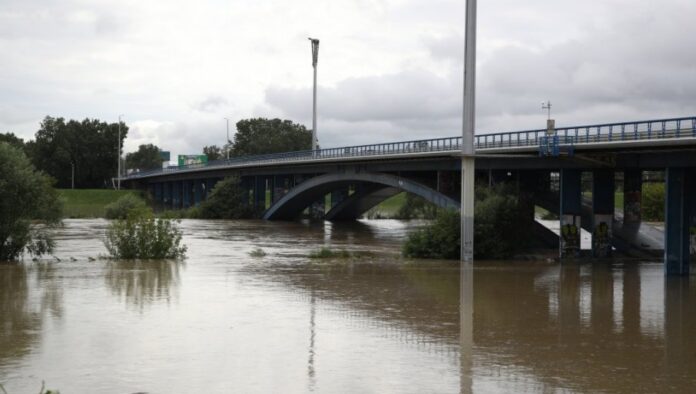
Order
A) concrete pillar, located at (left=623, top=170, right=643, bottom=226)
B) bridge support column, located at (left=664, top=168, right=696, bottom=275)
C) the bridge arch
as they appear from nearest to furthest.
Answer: bridge support column, located at (left=664, top=168, right=696, bottom=275), concrete pillar, located at (left=623, top=170, right=643, bottom=226), the bridge arch

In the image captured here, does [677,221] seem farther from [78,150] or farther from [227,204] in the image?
[78,150]

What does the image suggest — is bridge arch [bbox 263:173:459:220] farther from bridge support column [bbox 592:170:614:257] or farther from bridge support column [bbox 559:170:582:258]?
bridge support column [bbox 592:170:614:257]

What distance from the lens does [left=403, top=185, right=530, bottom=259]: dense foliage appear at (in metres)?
40.6

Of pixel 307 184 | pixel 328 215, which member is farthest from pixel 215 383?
pixel 328 215

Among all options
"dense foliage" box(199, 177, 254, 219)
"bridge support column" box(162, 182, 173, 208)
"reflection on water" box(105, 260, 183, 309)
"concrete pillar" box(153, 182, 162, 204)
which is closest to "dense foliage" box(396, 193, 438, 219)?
"dense foliage" box(199, 177, 254, 219)

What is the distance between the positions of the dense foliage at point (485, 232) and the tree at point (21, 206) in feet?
56.6

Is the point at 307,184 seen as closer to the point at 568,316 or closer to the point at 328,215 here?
the point at 328,215

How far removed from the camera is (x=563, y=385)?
14023 millimetres

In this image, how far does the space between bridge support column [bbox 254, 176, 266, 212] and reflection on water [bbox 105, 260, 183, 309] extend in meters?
56.3

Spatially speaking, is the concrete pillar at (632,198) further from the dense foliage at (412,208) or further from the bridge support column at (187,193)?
the bridge support column at (187,193)

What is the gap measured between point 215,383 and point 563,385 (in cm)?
581

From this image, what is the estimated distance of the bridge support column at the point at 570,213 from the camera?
4159 centimetres

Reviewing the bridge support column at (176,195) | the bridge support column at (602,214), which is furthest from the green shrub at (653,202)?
the bridge support column at (176,195)

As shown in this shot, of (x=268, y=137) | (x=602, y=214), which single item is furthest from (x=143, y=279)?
(x=268, y=137)
